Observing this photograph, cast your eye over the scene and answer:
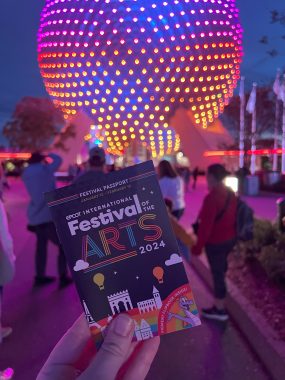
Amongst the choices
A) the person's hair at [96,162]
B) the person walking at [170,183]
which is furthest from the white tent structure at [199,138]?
the person's hair at [96,162]

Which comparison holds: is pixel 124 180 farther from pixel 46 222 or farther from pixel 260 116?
pixel 260 116

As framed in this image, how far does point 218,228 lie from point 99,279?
421 cm

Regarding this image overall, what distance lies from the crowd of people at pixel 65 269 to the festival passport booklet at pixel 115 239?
0.05 m

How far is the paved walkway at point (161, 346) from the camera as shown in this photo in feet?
14.3

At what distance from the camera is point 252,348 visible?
4.80m

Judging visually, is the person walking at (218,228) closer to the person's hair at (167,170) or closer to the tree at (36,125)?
the person's hair at (167,170)

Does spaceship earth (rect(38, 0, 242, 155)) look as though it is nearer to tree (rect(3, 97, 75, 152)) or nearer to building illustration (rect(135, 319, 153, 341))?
building illustration (rect(135, 319, 153, 341))

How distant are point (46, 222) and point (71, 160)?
54.1 metres

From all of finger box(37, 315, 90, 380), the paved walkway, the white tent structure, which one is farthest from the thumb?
the white tent structure

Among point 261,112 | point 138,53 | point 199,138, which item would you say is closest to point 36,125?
point 199,138

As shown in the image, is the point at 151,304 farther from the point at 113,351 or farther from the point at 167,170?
the point at 167,170

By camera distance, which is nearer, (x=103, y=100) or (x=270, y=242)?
(x=270, y=242)

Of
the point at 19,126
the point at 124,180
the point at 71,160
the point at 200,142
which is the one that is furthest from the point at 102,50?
the point at 19,126

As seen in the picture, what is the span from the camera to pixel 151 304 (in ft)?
4.66
